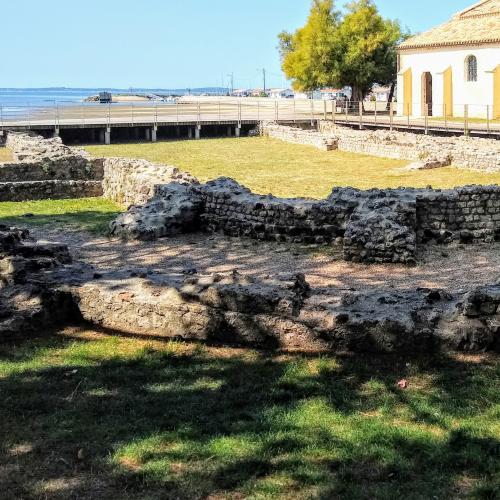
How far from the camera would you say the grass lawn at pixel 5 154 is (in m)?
32.4

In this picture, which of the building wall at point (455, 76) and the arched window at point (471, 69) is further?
→ the arched window at point (471, 69)

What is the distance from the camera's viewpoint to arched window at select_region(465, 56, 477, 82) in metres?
48.3

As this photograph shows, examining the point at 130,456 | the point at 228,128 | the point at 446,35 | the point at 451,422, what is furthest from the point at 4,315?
the point at 446,35

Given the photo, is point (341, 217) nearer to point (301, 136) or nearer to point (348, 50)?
point (301, 136)

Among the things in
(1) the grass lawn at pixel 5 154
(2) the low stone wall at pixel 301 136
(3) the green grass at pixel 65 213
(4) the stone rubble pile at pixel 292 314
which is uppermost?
(2) the low stone wall at pixel 301 136

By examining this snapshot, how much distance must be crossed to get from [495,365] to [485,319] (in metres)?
0.53

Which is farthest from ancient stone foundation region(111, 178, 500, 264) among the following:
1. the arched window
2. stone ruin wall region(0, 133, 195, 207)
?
the arched window

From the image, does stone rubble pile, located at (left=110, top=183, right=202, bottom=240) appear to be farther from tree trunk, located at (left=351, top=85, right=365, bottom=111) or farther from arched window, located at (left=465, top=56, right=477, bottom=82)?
tree trunk, located at (left=351, top=85, right=365, bottom=111)

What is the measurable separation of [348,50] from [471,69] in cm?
1063

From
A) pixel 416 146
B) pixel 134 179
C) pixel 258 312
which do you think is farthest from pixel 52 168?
pixel 258 312

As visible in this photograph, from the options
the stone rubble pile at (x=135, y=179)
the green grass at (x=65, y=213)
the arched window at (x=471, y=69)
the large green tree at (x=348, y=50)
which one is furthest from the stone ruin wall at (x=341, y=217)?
the large green tree at (x=348, y=50)

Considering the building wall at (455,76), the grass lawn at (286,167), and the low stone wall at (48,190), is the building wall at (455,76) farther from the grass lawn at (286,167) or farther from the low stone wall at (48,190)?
the low stone wall at (48,190)

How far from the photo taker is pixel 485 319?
759 centimetres

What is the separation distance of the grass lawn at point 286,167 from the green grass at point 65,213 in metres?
4.71
